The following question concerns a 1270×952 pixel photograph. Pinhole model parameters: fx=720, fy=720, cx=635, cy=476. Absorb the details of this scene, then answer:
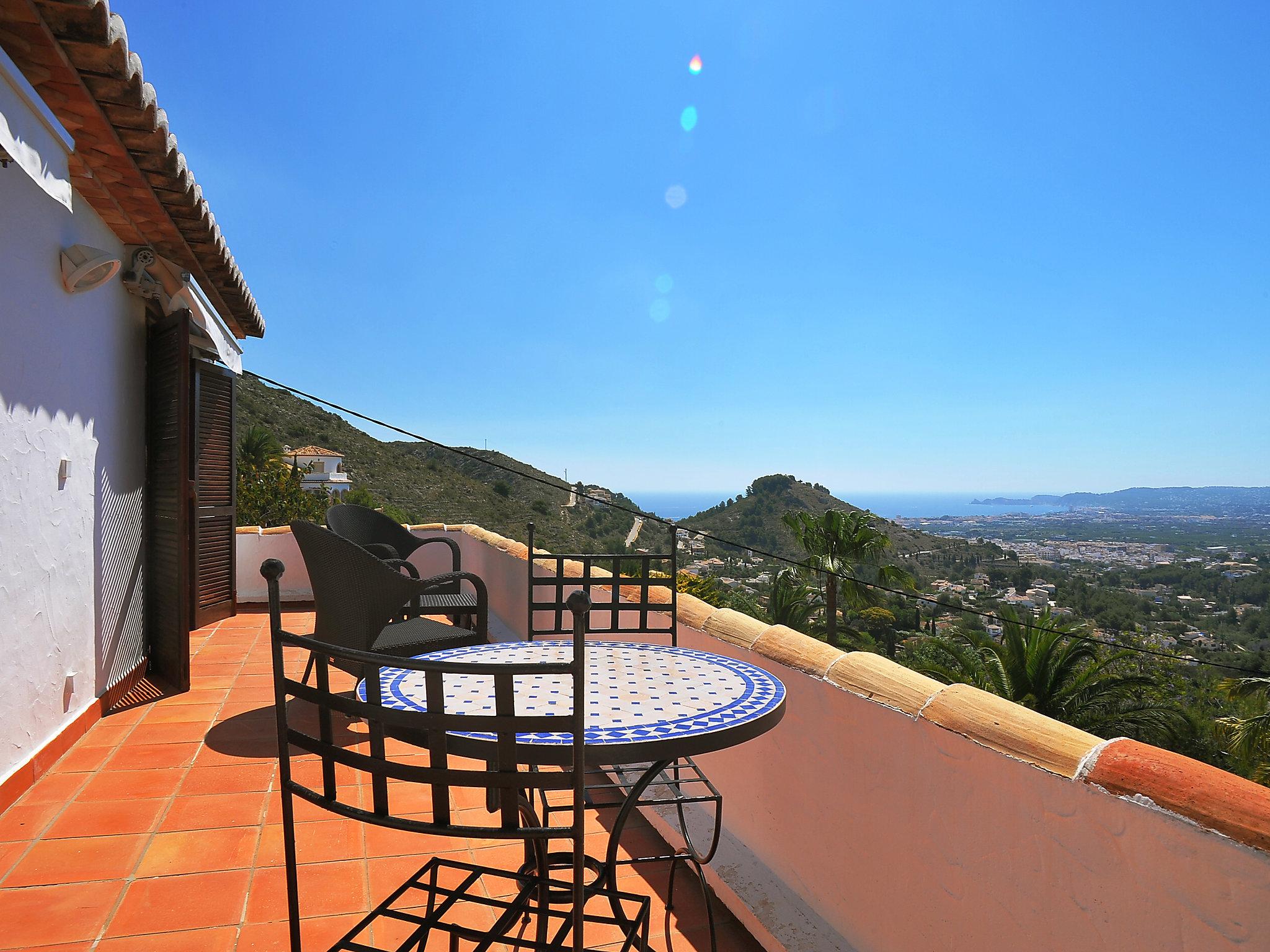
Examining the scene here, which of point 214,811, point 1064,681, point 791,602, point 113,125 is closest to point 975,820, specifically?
point 214,811

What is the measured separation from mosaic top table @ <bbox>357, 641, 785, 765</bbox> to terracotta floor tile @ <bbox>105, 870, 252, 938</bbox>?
813 millimetres

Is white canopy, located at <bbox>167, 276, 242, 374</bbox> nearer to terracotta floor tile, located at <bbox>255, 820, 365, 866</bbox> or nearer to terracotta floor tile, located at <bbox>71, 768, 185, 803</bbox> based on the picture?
terracotta floor tile, located at <bbox>71, 768, 185, 803</bbox>

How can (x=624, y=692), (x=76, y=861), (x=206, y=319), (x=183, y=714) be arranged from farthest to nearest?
(x=206, y=319) < (x=183, y=714) < (x=76, y=861) < (x=624, y=692)

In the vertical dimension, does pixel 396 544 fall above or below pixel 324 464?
below

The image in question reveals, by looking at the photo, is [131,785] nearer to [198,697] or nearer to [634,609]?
[198,697]

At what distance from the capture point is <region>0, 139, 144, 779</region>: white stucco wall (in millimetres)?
2422

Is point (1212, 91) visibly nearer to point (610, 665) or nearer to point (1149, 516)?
point (610, 665)

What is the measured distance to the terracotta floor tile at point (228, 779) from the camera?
2.56 metres

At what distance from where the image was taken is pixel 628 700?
1.42m

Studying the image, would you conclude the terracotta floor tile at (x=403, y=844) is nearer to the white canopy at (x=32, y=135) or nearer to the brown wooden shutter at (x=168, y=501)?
the brown wooden shutter at (x=168, y=501)

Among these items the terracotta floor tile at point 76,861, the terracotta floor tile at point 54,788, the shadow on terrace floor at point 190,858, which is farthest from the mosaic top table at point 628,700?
the terracotta floor tile at point 54,788

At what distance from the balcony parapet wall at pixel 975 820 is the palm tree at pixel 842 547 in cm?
2003

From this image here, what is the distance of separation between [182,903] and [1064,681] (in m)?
14.4

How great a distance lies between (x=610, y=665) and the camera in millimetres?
1757
